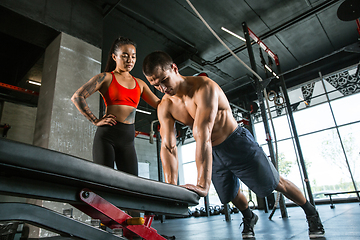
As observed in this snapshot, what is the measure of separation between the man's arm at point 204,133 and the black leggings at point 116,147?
58 cm

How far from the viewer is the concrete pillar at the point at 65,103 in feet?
8.93

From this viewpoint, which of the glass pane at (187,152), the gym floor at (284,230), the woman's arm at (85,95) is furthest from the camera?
the glass pane at (187,152)

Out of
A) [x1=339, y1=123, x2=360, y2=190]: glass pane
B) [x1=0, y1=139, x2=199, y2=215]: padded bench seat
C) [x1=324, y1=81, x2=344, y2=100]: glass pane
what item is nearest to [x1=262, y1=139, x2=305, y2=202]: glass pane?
[x1=339, y1=123, x2=360, y2=190]: glass pane

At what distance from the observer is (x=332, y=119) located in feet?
24.0

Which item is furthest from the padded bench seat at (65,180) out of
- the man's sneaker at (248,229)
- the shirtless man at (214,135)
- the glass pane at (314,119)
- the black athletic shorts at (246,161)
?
the glass pane at (314,119)

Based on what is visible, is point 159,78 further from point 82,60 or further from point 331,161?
point 331,161

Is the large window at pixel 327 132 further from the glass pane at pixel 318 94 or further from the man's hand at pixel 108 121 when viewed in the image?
the man's hand at pixel 108 121

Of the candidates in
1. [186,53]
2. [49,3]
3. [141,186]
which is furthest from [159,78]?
[186,53]

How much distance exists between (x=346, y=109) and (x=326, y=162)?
6.18 ft

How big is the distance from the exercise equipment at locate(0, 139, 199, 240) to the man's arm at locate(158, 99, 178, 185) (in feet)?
1.92

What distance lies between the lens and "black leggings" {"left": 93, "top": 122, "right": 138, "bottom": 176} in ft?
4.83

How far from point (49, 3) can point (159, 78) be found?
321 cm

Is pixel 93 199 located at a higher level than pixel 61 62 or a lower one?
lower

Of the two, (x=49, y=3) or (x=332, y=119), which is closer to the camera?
(x=49, y=3)
